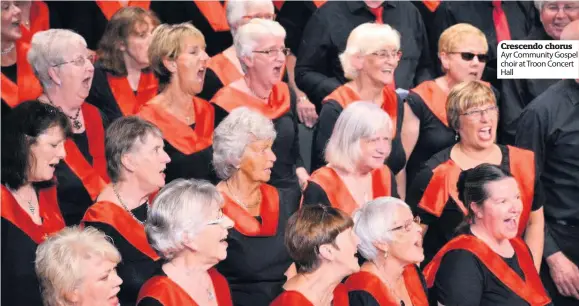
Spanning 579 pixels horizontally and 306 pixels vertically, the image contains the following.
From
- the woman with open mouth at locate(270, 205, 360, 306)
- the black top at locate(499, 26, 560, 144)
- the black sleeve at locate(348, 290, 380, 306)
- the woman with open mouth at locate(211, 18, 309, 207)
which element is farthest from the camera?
the black top at locate(499, 26, 560, 144)

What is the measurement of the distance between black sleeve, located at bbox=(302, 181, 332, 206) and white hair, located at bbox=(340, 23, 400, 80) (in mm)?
951

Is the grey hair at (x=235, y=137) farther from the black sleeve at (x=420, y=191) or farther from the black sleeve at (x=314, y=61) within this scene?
the black sleeve at (x=314, y=61)

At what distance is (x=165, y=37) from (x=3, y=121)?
40.1 inches

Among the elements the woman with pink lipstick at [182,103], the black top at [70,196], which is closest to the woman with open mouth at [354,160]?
the woman with pink lipstick at [182,103]

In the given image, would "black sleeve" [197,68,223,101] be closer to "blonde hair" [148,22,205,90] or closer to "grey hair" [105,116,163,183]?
"blonde hair" [148,22,205,90]

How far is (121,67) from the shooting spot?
6156 millimetres

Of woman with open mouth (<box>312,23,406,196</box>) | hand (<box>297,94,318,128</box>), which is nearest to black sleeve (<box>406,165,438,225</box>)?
woman with open mouth (<box>312,23,406,196</box>)

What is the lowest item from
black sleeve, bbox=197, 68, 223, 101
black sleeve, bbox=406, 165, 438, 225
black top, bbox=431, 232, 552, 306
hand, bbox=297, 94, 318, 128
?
black top, bbox=431, 232, 552, 306

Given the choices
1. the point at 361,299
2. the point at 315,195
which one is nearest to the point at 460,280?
the point at 361,299

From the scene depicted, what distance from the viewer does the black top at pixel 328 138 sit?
241 inches

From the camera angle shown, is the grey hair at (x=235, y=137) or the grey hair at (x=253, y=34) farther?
the grey hair at (x=253, y=34)

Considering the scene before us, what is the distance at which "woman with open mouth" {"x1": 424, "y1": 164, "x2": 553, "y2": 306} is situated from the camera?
5.16 metres

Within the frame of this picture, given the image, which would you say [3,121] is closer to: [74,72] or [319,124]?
[74,72]

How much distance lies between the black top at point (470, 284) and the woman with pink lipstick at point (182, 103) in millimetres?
1218
